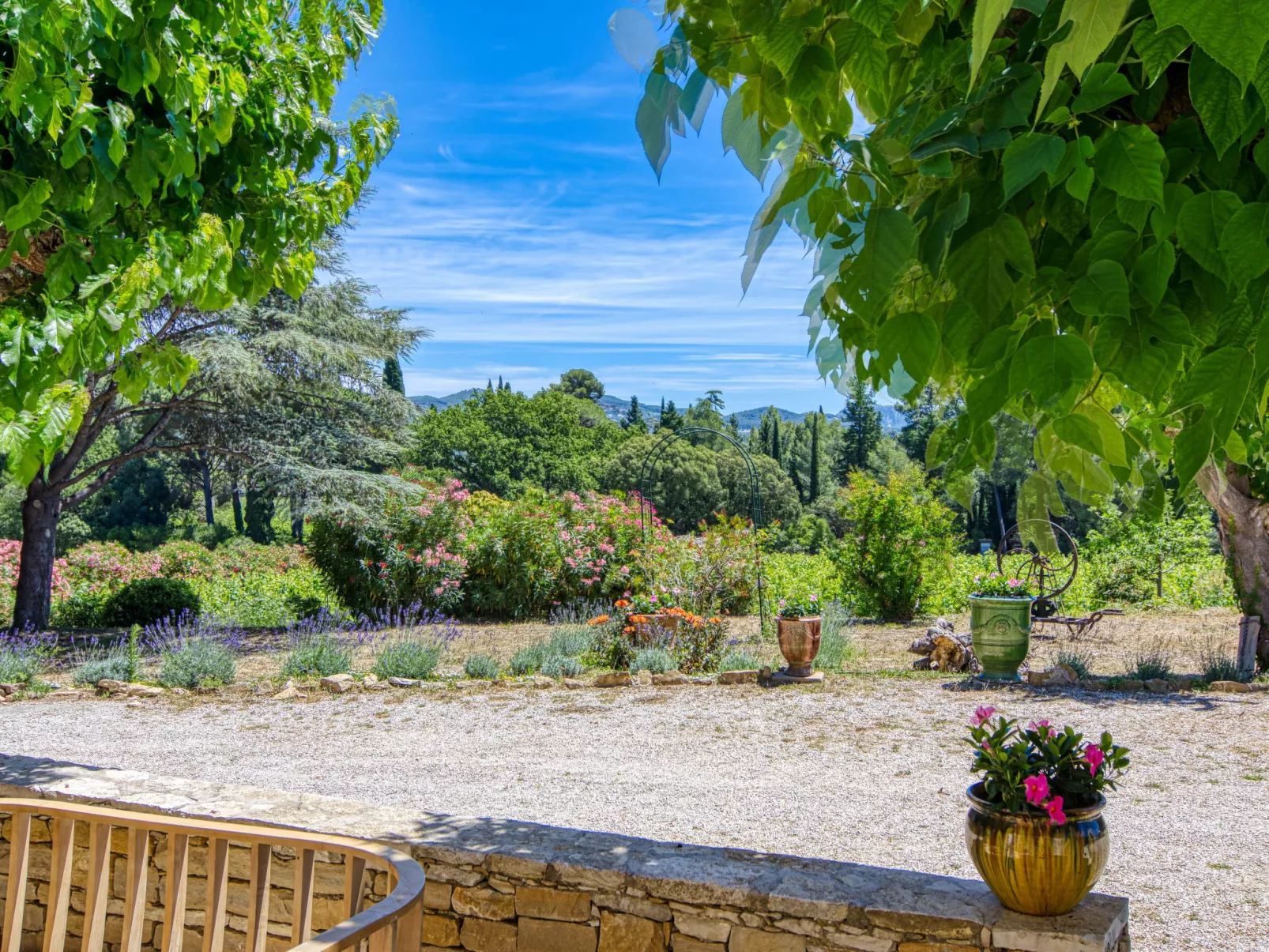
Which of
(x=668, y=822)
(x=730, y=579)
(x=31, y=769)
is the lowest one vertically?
(x=668, y=822)

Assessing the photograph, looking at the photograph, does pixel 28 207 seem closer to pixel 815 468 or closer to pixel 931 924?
pixel 931 924

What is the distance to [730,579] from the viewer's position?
11.4 metres

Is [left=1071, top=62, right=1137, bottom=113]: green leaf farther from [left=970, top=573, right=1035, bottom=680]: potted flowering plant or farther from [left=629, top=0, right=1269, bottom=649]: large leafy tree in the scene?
[left=970, top=573, right=1035, bottom=680]: potted flowering plant

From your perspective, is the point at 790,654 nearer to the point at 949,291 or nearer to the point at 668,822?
the point at 668,822

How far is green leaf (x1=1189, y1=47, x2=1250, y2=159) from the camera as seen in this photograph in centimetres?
76

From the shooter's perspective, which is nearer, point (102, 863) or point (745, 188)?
point (745, 188)

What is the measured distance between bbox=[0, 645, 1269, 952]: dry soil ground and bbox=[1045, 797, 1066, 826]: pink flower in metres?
1.41

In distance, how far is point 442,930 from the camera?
7.40ft

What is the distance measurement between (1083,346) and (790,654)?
687 cm

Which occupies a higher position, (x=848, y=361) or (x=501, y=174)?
(x=501, y=174)

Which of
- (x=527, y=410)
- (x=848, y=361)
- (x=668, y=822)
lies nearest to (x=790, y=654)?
(x=668, y=822)

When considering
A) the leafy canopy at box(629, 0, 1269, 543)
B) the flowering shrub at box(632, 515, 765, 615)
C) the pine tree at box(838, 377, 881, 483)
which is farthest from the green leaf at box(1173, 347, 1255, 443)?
the pine tree at box(838, 377, 881, 483)

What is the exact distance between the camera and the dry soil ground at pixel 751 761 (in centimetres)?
368

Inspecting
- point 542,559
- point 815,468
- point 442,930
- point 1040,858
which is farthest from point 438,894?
point 815,468
